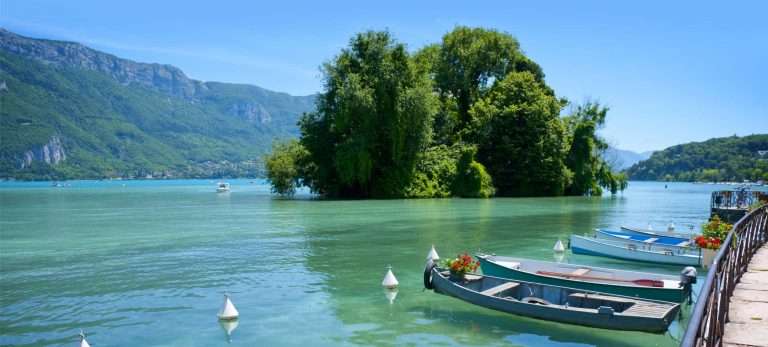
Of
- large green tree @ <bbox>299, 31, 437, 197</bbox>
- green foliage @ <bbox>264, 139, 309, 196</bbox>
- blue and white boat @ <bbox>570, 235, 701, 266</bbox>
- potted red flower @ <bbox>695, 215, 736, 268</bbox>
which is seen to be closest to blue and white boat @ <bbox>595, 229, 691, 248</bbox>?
blue and white boat @ <bbox>570, 235, 701, 266</bbox>

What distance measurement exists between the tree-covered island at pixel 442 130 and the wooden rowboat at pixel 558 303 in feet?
144

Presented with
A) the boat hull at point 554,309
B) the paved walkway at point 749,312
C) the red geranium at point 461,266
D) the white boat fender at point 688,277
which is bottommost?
the boat hull at point 554,309

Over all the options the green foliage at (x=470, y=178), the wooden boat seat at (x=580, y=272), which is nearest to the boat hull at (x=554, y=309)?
the wooden boat seat at (x=580, y=272)

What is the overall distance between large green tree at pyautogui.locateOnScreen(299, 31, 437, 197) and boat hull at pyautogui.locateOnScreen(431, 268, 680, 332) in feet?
144

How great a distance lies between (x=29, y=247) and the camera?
2547 centimetres

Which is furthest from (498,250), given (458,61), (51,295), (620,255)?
(458,61)

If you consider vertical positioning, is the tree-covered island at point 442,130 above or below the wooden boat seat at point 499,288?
above

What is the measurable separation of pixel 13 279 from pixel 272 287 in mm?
8897

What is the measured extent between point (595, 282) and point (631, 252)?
8312 mm

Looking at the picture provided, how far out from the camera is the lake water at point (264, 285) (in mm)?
11289

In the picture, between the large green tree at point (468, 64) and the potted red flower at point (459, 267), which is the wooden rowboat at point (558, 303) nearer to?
the potted red flower at point (459, 267)

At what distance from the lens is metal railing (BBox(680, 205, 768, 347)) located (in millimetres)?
4127

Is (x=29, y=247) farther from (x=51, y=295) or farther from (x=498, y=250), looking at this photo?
(x=498, y=250)

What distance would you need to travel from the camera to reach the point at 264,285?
16062 mm
